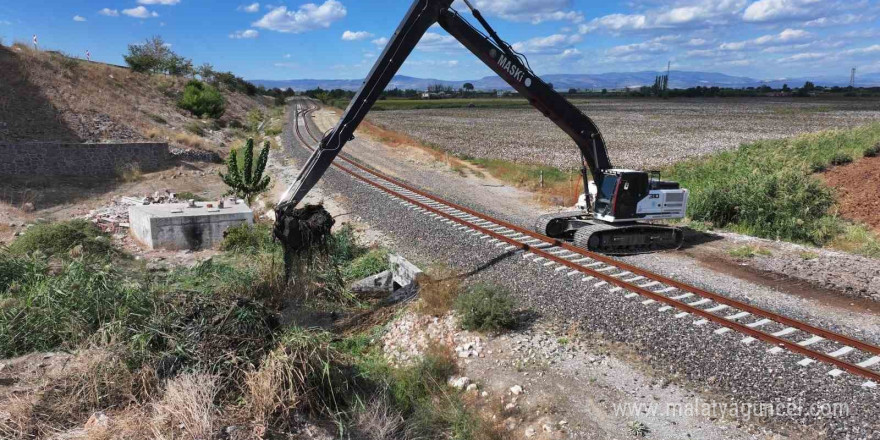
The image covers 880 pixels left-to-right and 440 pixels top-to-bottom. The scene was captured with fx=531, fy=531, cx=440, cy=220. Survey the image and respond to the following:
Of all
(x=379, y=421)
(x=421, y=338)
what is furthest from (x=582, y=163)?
(x=379, y=421)

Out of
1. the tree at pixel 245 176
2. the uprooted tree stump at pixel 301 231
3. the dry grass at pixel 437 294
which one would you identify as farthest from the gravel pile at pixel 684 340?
the tree at pixel 245 176

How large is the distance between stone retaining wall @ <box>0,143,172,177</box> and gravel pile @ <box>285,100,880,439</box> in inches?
738

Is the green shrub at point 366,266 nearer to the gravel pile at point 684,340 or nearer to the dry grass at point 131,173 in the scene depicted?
the gravel pile at point 684,340

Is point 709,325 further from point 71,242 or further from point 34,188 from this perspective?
point 34,188

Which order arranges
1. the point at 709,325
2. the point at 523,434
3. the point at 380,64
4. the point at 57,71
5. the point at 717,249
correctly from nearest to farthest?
the point at 523,434 → the point at 709,325 → the point at 380,64 → the point at 717,249 → the point at 57,71

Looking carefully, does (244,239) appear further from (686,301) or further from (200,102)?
(200,102)

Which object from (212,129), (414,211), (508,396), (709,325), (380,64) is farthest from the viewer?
(212,129)

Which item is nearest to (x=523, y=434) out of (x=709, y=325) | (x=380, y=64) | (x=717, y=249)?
(x=709, y=325)

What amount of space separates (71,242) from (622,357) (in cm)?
1305

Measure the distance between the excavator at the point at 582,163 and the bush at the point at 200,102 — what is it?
39.7 metres

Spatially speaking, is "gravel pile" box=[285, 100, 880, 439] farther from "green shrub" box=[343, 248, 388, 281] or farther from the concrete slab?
the concrete slab

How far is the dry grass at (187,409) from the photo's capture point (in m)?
5.43

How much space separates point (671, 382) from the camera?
687 centimetres

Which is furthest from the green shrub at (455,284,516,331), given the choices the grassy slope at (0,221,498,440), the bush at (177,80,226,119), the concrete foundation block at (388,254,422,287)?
the bush at (177,80,226,119)
